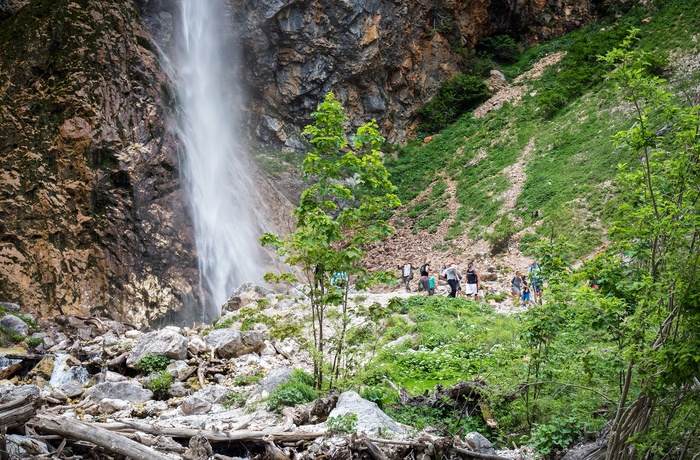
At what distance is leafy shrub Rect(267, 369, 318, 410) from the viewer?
6.98m

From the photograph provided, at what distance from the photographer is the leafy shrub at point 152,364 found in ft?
33.4

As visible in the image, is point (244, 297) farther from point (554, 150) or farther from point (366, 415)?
point (554, 150)

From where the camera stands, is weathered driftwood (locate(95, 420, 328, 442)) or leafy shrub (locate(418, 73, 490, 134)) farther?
leafy shrub (locate(418, 73, 490, 134))

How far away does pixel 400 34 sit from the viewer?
1312 inches

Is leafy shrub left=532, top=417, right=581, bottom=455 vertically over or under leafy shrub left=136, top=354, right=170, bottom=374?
under

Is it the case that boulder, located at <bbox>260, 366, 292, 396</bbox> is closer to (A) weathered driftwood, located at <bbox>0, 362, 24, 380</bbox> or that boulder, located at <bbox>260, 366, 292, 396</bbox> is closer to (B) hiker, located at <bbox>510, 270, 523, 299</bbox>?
(A) weathered driftwood, located at <bbox>0, 362, 24, 380</bbox>

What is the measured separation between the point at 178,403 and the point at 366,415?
3938 millimetres

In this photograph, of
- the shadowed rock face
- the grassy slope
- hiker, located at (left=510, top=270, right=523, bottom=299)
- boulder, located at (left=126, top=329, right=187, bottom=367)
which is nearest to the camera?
boulder, located at (left=126, top=329, right=187, bottom=367)

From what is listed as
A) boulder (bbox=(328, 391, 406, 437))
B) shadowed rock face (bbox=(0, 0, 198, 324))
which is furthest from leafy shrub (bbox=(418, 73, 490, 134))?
boulder (bbox=(328, 391, 406, 437))

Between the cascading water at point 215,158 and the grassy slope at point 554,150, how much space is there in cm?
995

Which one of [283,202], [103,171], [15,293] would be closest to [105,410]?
[15,293]

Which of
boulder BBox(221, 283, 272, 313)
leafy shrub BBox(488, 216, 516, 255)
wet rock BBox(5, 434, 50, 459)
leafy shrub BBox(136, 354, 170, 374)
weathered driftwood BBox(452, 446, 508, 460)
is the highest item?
leafy shrub BBox(488, 216, 516, 255)

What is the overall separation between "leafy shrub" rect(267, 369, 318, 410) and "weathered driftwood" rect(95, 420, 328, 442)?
108 centimetres

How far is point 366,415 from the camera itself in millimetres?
6184
